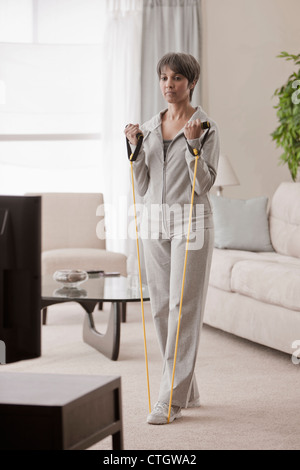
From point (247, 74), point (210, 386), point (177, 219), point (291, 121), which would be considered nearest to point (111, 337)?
point (210, 386)

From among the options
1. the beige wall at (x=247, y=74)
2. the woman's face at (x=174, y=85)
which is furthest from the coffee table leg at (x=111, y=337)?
the beige wall at (x=247, y=74)

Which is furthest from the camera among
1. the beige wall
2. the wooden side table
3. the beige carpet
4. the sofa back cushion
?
the beige wall

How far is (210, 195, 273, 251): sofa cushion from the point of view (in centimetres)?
489

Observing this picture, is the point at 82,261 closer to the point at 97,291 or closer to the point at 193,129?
the point at 97,291

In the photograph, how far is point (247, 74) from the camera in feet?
20.5

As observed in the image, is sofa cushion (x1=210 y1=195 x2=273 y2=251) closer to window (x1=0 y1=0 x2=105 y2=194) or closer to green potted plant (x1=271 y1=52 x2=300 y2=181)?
green potted plant (x1=271 y1=52 x2=300 y2=181)

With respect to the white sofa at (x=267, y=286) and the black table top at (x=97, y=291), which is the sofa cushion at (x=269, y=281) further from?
the black table top at (x=97, y=291)

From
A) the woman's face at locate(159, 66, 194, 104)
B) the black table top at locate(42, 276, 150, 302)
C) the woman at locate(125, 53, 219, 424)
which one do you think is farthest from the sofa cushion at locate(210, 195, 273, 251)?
the woman's face at locate(159, 66, 194, 104)

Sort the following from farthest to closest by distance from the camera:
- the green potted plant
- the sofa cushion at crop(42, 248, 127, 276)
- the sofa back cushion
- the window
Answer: the window → the green potted plant → the sofa cushion at crop(42, 248, 127, 276) → the sofa back cushion

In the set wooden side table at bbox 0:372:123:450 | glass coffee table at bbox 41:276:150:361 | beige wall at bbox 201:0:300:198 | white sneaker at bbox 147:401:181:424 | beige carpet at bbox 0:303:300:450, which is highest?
beige wall at bbox 201:0:300:198

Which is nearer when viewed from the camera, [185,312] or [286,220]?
[185,312]

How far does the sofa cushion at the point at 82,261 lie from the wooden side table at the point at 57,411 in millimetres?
3260

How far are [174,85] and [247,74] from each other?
3.69 meters

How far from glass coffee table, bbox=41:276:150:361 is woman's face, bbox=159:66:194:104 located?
1.29 m
